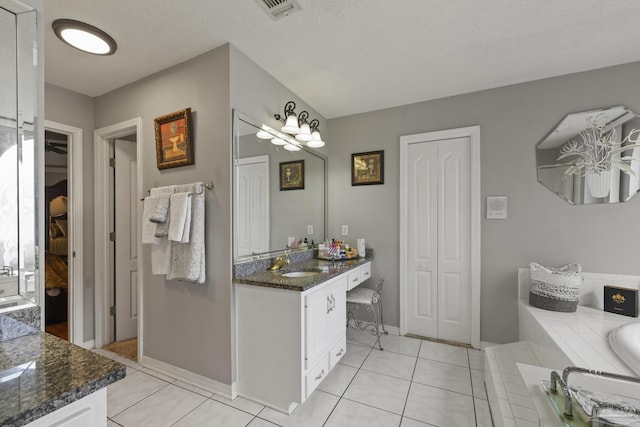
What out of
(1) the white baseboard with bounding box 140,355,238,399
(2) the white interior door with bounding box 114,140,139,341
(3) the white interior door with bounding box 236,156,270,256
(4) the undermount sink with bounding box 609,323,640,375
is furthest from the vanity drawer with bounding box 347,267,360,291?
(2) the white interior door with bounding box 114,140,139,341

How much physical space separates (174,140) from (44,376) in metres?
1.74

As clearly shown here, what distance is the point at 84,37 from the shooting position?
1768 millimetres

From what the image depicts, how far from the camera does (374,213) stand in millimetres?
3104

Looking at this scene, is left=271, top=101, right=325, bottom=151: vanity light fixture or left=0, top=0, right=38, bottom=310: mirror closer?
left=0, top=0, right=38, bottom=310: mirror

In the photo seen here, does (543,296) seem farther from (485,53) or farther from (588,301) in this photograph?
(485,53)

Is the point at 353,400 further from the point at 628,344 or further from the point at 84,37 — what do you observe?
the point at 84,37

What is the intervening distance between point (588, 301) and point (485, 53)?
221 centimetres

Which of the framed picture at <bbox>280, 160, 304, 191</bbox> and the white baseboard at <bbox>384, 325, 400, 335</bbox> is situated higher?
the framed picture at <bbox>280, 160, 304, 191</bbox>

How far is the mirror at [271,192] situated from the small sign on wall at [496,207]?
5.73 ft

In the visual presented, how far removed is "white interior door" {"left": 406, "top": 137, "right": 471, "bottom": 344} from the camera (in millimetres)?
2715

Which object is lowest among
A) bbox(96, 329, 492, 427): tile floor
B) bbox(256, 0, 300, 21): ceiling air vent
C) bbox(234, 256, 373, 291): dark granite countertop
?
bbox(96, 329, 492, 427): tile floor

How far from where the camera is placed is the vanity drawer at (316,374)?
1750 millimetres

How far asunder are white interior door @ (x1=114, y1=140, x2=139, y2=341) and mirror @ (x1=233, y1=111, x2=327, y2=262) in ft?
4.98

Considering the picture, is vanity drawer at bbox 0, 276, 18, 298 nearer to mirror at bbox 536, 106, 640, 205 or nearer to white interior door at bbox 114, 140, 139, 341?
white interior door at bbox 114, 140, 139, 341
